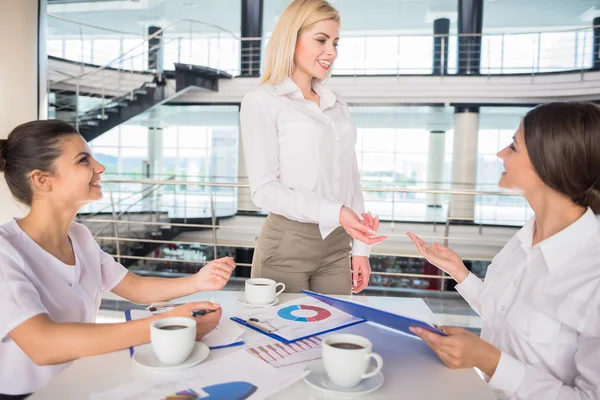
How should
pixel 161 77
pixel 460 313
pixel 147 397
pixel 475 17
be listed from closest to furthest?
1. pixel 147 397
2. pixel 460 313
3. pixel 161 77
4. pixel 475 17

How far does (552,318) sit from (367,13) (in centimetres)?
678

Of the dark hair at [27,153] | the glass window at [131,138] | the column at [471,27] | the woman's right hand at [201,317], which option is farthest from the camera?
the glass window at [131,138]

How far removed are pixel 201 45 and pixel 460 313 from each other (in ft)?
19.3

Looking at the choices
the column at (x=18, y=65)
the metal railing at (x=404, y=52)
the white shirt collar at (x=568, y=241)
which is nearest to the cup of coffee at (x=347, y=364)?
the white shirt collar at (x=568, y=241)

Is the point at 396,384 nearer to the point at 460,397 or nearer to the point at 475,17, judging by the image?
the point at 460,397

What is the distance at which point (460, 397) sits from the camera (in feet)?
1.38

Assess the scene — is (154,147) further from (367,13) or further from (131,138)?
(367,13)

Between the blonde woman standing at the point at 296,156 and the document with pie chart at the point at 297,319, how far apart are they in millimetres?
161

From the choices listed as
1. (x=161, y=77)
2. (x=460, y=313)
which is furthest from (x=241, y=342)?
(x=161, y=77)

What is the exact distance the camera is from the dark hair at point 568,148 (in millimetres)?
530

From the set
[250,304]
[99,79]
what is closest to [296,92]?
[250,304]

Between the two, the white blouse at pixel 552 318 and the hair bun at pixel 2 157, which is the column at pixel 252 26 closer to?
the hair bun at pixel 2 157

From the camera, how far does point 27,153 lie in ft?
2.09

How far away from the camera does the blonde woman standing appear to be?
32.7 inches
